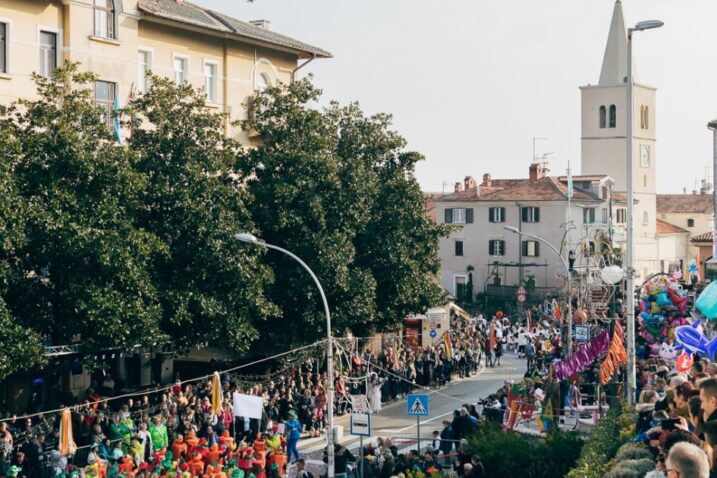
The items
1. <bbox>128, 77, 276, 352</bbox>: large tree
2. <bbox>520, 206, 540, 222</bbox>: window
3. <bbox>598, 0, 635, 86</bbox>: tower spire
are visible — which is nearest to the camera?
<bbox>128, 77, 276, 352</bbox>: large tree

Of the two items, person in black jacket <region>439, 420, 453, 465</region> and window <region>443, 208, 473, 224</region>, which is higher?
window <region>443, 208, 473, 224</region>

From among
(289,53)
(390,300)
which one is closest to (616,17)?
(289,53)

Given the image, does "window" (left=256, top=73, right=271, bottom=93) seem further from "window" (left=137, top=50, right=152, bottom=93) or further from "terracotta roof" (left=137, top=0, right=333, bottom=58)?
"window" (left=137, top=50, right=152, bottom=93)

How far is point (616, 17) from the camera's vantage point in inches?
4035

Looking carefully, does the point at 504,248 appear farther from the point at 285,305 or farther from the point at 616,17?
the point at 285,305

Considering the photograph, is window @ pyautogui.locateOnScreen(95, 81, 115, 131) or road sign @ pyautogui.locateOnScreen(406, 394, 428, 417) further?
window @ pyautogui.locateOnScreen(95, 81, 115, 131)

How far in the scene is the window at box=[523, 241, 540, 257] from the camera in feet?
277

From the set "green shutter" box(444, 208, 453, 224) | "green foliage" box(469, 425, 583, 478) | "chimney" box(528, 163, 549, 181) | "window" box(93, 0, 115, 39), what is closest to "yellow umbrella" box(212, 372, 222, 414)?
"green foliage" box(469, 425, 583, 478)

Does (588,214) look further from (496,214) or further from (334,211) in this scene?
(334,211)

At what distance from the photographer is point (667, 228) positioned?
113 meters

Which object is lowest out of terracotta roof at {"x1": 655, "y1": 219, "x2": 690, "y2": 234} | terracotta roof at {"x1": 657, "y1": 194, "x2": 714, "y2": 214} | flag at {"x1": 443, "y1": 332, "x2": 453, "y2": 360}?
flag at {"x1": 443, "y1": 332, "x2": 453, "y2": 360}

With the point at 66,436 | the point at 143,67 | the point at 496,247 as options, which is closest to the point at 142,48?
the point at 143,67

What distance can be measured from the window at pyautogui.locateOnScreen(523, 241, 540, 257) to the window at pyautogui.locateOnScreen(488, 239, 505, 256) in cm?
192

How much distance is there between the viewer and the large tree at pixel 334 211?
127 ft
